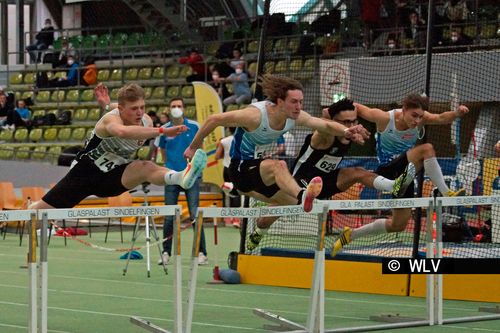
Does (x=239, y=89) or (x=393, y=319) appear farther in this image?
(x=239, y=89)

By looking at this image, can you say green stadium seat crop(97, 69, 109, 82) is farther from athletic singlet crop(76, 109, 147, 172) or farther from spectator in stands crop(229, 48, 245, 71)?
athletic singlet crop(76, 109, 147, 172)

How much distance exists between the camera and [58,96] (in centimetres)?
3616

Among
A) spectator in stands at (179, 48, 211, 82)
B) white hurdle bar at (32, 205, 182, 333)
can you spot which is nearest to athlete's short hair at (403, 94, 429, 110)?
white hurdle bar at (32, 205, 182, 333)

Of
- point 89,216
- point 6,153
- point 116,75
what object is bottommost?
point 89,216

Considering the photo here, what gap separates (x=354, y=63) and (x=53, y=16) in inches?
1020

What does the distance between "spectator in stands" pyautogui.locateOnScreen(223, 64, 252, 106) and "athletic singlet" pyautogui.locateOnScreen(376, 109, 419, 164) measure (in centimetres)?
1658

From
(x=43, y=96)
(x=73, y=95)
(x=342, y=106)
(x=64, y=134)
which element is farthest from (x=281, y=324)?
(x=43, y=96)

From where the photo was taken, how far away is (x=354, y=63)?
1862 cm

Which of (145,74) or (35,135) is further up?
(145,74)

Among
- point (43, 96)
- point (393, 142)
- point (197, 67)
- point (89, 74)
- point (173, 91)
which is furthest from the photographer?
point (43, 96)

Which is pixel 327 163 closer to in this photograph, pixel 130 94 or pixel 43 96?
pixel 130 94

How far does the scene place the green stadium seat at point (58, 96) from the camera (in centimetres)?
3603

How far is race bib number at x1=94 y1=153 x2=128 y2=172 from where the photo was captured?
1155 centimetres

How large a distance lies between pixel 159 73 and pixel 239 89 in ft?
18.4
